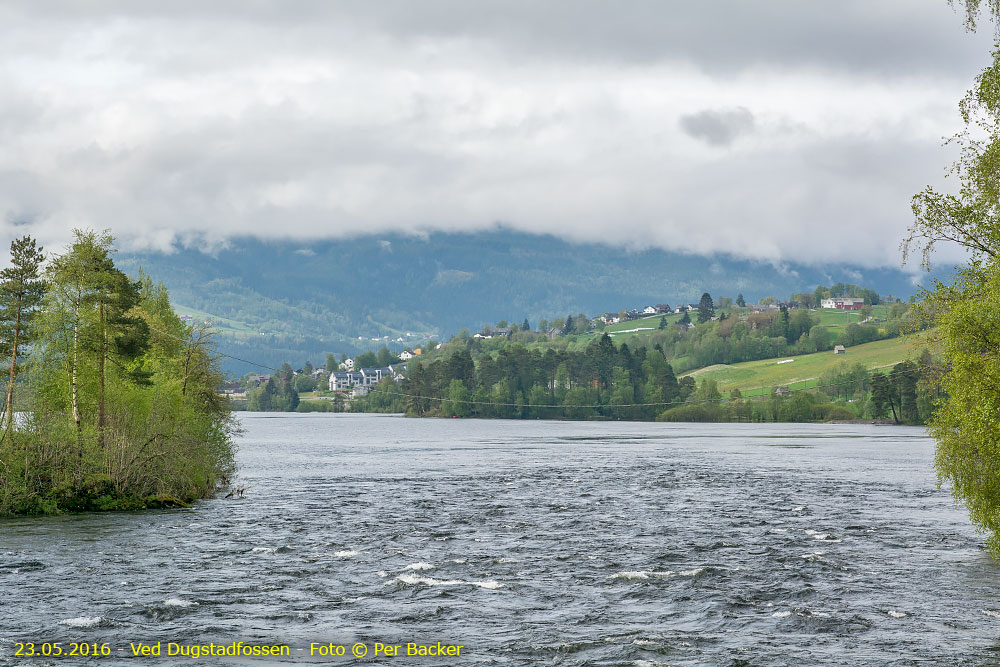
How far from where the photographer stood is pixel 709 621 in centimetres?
2753

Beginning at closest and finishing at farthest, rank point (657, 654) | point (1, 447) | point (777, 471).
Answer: point (657, 654)
point (1, 447)
point (777, 471)

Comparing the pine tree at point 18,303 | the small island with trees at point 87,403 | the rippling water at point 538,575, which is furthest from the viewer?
the pine tree at point 18,303

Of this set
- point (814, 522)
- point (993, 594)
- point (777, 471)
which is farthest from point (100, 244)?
point (777, 471)

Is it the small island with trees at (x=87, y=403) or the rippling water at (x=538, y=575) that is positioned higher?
the small island with trees at (x=87, y=403)

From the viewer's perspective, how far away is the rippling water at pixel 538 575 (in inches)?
1001

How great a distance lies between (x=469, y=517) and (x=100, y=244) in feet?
95.7

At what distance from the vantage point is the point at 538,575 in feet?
113

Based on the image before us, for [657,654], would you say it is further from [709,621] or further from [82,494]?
[82,494]

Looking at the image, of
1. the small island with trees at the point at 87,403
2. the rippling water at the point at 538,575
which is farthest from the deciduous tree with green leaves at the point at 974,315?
the small island with trees at the point at 87,403

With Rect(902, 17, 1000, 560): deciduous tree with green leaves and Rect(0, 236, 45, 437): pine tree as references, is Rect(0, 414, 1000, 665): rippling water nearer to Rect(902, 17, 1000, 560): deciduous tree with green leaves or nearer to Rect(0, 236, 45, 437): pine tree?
Rect(902, 17, 1000, 560): deciduous tree with green leaves

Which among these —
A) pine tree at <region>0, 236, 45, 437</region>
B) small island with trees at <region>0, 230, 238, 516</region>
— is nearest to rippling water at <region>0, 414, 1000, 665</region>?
small island with trees at <region>0, 230, 238, 516</region>

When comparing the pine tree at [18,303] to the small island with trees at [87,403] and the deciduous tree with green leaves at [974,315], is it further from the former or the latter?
the deciduous tree with green leaves at [974,315]

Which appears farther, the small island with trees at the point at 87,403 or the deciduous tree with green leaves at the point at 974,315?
the small island with trees at the point at 87,403

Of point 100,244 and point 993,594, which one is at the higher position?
point 100,244
